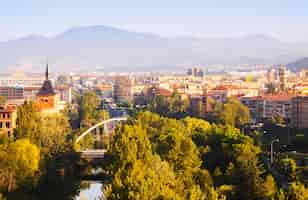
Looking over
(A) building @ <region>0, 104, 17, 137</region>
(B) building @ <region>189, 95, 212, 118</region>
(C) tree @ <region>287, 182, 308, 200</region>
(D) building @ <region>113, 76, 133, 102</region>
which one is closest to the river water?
(A) building @ <region>0, 104, 17, 137</region>

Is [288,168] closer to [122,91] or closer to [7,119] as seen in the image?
[7,119]

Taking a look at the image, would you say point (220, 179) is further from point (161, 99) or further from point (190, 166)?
point (161, 99)

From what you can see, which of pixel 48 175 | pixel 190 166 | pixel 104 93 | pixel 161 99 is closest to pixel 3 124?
pixel 48 175

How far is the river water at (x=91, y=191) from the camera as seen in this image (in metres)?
32.2

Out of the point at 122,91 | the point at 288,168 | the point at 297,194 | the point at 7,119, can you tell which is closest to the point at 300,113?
the point at 7,119

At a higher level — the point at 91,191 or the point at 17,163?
the point at 17,163

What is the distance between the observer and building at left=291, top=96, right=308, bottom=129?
55.5m

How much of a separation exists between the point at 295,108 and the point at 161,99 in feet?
69.8

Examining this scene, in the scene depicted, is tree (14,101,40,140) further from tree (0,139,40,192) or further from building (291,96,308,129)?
building (291,96,308,129)

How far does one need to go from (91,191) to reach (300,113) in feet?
85.1

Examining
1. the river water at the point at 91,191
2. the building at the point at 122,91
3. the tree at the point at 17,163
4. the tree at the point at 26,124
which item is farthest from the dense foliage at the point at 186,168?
the building at the point at 122,91

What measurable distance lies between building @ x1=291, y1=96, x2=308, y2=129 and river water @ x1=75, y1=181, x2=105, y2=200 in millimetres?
21899

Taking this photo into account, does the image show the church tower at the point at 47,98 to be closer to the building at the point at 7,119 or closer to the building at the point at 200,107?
the building at the point at 200,107

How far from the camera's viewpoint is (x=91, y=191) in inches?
1387
